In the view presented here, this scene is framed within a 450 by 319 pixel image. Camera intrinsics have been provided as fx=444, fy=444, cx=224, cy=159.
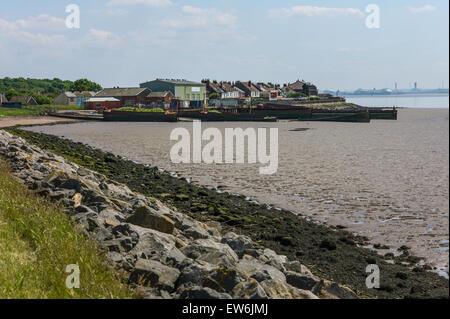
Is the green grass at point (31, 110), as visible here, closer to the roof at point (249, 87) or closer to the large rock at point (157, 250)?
the roof at point (249, 87)

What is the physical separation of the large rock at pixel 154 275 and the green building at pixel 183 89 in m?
105

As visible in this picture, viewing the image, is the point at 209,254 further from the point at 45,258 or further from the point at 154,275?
the point at 45,258

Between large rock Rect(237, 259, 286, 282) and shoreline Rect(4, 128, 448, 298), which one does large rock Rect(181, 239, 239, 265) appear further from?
shoreline Rect(4, 128, 448, 298)

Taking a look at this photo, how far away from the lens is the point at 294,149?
43344 millimetres

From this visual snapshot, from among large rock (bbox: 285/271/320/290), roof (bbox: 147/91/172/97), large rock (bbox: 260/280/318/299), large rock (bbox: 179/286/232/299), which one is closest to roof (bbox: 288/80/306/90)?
roof (bbox: 147/91/172/97)

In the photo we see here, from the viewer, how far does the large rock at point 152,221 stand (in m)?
9.25

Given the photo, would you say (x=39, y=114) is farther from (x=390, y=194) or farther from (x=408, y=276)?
(x=408, y=276)

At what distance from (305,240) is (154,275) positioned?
8085mm

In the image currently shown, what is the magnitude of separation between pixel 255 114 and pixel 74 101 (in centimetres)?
5244

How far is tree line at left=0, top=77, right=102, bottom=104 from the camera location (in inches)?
4819

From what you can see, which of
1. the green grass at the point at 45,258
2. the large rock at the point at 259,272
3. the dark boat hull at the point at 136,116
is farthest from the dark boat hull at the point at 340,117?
the green grass at the point at 45,258

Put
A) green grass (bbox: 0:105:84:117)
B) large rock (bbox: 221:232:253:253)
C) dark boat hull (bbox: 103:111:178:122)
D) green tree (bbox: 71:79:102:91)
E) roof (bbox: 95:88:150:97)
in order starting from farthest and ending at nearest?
green tree (bbox: 71:79:102:91)
roof (bbox: 95:88:150:97)
green grass (bbox: 0:105:84:117)
dark boat hull (bbox: 103:111:178:122)
large rock (bbox: 221:232:253:253)

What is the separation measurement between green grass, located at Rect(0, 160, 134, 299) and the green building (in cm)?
10337
